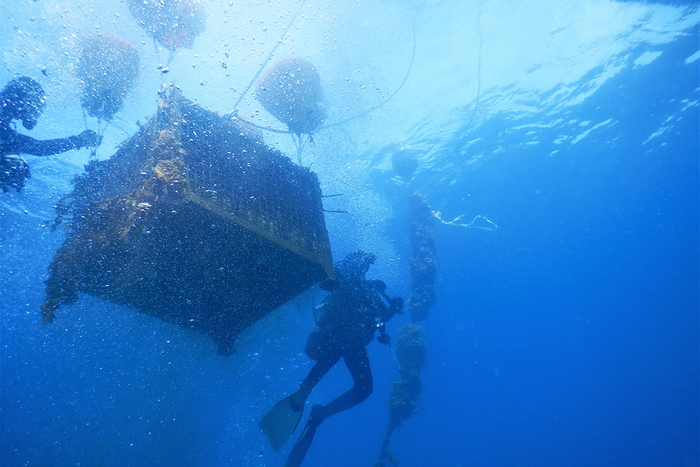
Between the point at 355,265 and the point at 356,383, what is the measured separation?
9.25 feet

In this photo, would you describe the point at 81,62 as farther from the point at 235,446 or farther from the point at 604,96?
the point at 235,446

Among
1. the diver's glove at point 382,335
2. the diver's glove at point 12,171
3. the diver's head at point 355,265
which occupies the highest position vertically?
the diver's head at point 355,265

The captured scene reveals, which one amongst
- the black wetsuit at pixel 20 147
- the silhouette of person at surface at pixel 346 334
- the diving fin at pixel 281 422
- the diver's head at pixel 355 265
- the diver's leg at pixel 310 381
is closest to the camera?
the black wetsuit at pixel 20 147

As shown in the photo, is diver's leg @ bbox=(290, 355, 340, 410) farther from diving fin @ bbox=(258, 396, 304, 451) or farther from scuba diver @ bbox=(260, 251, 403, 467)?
diving fin @ bbox=(258, 396, 304, 451)

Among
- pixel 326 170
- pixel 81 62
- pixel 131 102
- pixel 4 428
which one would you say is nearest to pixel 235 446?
pixel 4 428

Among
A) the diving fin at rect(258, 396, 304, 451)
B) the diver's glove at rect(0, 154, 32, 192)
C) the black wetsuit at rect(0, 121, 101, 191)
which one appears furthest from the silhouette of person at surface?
the diver's glove at rect(0, 154, 32, 192)

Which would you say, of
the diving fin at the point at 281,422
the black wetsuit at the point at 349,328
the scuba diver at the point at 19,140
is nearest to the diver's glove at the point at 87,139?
the scuba diver at the point at 19,140

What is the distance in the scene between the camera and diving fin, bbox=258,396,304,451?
6.33 metres

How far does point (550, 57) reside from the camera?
15.3 meters

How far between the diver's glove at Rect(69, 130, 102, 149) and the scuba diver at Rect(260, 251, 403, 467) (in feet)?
17.5

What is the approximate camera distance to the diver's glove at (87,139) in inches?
219

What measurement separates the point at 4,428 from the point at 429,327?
49.5 metres

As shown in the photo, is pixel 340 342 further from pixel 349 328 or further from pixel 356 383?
pixel 356 383

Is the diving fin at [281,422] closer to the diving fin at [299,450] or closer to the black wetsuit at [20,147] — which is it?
the diving fin at [299,450]
